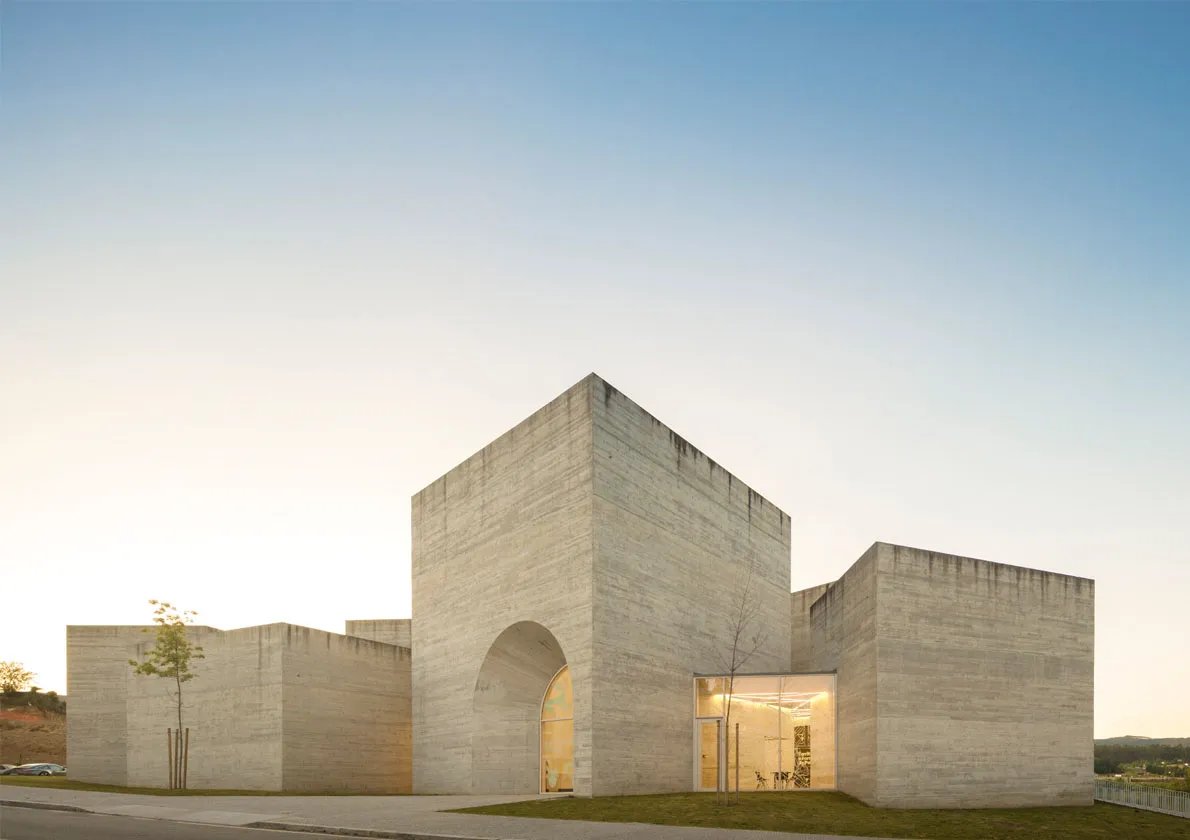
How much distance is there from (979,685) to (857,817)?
5.03m

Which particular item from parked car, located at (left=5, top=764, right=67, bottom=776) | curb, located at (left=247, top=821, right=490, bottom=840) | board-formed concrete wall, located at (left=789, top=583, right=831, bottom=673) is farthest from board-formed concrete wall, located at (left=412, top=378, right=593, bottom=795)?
parked car, located at (left=5, top=764, right=67, bottom=776)

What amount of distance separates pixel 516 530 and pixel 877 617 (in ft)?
35.8

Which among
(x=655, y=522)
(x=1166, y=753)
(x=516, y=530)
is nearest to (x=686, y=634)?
(x=655, y=522)

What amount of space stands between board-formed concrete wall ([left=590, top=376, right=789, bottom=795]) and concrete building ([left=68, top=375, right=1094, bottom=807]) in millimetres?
74

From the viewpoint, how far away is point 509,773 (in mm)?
29141

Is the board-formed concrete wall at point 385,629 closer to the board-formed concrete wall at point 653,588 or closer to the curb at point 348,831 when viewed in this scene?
the board-formed concrete wall at point 653,588

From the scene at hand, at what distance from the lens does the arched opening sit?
28.9 m

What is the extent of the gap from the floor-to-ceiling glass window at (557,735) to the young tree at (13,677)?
219 feet

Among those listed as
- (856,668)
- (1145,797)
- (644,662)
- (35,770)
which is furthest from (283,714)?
(35,770)

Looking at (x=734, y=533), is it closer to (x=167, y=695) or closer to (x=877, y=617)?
(x=877, y=617)

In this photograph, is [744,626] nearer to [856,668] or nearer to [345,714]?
[856,668]

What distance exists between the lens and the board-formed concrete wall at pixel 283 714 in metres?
31.6

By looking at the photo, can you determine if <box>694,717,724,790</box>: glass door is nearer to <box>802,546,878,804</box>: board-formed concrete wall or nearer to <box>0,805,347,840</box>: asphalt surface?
<box>802,546,878,804</box>: board-formed concrete wall

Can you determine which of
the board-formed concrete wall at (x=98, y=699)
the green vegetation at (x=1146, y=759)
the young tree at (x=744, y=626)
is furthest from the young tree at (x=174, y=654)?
the green vegetation at (x=1146, y=759)
